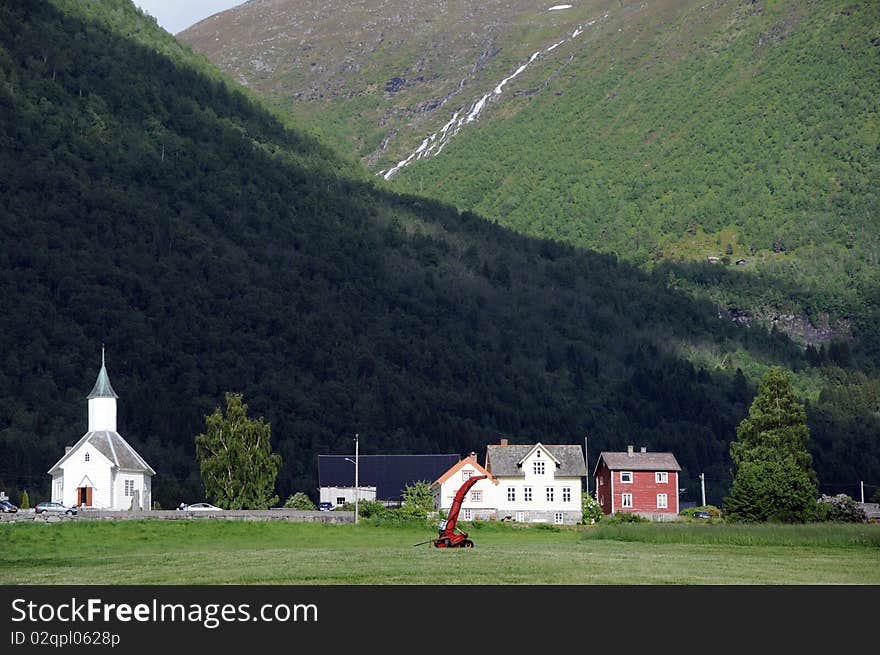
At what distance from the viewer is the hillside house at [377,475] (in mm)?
144375

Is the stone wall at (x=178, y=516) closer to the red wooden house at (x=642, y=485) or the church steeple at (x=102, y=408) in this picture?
the church steeple at (x=102, y=408)

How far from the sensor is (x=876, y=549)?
77062mm

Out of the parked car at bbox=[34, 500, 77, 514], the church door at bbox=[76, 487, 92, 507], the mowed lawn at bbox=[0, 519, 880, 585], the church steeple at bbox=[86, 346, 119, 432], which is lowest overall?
the mowed lawn at bbox=[0, 519, 880, 585]

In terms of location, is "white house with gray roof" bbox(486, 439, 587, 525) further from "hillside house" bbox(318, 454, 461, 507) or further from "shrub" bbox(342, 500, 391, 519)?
"shrub" bbox(342, 500, 391, 519)

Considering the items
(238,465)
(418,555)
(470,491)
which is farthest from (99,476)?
(418,555)

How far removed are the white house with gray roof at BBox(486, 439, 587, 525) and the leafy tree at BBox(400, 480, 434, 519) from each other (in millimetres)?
5519

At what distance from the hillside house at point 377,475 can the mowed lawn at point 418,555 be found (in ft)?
130

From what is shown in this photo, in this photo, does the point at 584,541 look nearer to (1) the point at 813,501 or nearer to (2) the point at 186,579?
(1) the point at 813,501

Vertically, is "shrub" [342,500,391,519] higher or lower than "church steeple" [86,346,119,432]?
lower

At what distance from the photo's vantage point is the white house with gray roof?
130750mm

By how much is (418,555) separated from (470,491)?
2544 inches

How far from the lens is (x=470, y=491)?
13150 cm

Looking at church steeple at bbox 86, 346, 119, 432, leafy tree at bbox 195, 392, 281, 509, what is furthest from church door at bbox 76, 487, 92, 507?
leafy tree at bbox 195, 392, 281, 509

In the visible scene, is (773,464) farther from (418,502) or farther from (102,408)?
(102,408)
